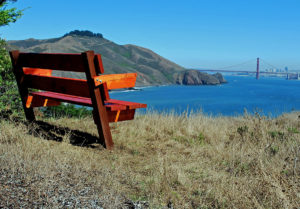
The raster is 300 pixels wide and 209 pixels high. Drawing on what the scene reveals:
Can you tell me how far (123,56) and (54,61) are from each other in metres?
128

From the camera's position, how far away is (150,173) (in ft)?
12.1

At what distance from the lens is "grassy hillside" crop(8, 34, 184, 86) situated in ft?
350

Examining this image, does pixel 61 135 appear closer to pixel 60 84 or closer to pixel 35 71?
pixel 60 84

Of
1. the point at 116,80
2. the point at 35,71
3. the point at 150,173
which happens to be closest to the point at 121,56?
the point at 35,71

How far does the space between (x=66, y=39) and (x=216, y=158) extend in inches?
4655

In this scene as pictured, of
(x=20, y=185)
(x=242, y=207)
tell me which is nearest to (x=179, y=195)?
(x=242, y=207)

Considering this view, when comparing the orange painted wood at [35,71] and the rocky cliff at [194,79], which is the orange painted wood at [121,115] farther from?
the rocky cliff at [194,79]

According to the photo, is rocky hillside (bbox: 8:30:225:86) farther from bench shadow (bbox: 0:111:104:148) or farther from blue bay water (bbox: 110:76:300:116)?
bench shadow (bbox: 0:111:104:148)

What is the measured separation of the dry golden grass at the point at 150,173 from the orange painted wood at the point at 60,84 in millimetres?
747

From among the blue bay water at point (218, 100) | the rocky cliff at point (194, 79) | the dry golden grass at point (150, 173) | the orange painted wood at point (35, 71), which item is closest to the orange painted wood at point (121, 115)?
the dry golden grass at point (150, 173)

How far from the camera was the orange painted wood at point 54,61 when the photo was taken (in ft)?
14.6

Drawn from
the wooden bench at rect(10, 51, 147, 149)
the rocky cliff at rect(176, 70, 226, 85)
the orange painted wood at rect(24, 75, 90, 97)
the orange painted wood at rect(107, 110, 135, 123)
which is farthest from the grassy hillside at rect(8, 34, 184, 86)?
the orange painted wood at rect(107, 110, 135, 123)

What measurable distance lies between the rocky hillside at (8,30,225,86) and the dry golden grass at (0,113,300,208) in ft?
298

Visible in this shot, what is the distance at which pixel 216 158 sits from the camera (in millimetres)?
4465
